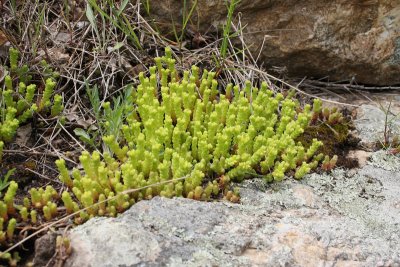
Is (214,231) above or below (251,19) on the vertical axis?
below

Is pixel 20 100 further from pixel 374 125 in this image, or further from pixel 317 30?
pixel 374 125

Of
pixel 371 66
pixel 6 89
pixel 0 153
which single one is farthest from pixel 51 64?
pixel 371 66

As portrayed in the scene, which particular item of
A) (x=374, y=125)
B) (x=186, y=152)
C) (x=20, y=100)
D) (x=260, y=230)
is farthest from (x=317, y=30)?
(x=20, y=100)

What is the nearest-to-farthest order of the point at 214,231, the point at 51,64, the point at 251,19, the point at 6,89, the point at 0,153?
1. the point at 214,231
2. the point at 0,153
3. the point at 6,89
4. the point at 51,64
5. the point at 251,19

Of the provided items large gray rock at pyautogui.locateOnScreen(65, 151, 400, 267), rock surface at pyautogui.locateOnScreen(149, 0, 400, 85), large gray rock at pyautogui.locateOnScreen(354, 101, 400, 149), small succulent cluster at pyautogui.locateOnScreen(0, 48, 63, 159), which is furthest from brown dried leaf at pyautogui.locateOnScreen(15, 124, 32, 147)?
large gray rock at pyautogui.locateOnScreen(354, 101, 400, 149)

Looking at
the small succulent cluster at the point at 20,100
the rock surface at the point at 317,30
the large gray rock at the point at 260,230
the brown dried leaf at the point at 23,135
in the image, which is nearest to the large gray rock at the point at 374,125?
the rock surface at the point at 317,30

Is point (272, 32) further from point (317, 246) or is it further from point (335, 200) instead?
point (317, 246)

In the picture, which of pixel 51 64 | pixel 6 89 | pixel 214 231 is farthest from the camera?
pixel 51 64
